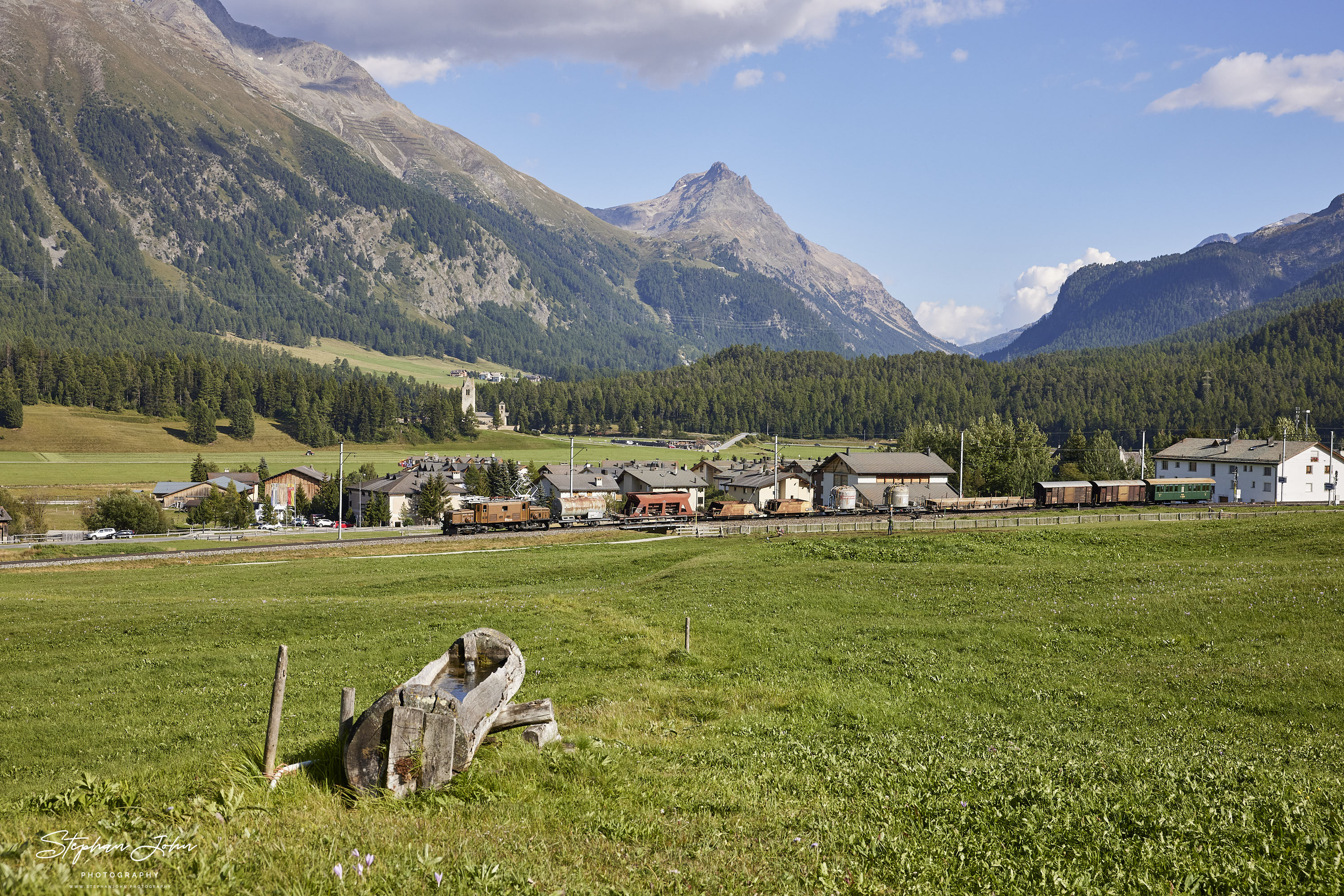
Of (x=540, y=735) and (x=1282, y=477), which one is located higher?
(x=1282, y=477)

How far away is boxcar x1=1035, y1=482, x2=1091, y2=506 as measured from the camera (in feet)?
307

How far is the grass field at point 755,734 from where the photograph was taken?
293 inches

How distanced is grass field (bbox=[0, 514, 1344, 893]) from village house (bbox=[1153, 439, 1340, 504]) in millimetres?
74284

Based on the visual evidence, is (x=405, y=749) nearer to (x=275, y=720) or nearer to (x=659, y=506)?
(x=275, y=720)

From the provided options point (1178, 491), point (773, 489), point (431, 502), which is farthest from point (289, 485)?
point (1178, 491)

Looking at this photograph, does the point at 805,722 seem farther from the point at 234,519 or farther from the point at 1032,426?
the point at 1032,426

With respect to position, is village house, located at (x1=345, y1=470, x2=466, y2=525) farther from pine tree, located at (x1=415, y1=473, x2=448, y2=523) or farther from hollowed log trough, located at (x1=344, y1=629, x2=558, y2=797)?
hollowed log trough, located at (x1=344, y1=629, x2=558, y2=797)

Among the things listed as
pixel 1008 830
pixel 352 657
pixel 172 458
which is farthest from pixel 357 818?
pixel 172 458

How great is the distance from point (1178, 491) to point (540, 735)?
111204mm

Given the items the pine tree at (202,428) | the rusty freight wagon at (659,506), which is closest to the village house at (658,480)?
the rusty freight wagon at (659,506)

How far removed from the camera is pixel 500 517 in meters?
86.2

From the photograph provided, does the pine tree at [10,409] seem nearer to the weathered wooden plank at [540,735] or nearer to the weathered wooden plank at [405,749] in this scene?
the weathered wooden plank at [540,735]

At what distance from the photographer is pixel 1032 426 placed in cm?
12762

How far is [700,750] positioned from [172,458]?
651ft
